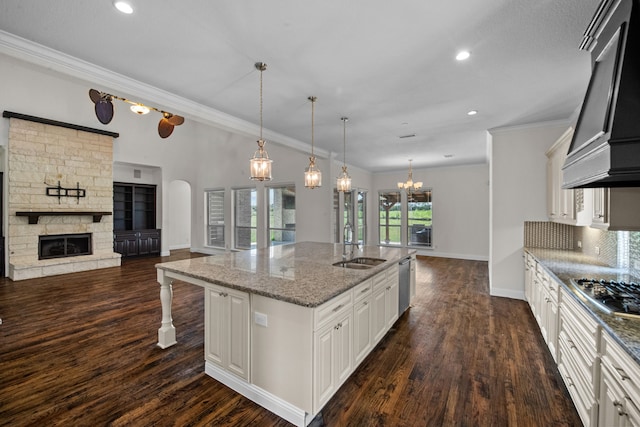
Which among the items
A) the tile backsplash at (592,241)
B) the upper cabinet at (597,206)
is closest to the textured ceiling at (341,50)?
the upper cabinet at (597,206)

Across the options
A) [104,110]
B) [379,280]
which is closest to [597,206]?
[379,280]

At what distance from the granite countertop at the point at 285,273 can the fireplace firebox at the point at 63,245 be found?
5.55 m

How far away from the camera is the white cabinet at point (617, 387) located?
1168mm

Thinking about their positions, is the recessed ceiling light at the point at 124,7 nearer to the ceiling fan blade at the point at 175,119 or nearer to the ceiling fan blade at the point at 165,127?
the ceiling fan blade at the point at 175,119

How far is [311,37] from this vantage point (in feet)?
6.84

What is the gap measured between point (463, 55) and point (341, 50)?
3.41 ft

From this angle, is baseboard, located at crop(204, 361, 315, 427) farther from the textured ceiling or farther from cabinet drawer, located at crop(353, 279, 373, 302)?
the textured ceiling

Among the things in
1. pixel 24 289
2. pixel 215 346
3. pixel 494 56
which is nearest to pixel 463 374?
pixel 215 346

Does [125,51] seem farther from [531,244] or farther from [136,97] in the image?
[531,244]

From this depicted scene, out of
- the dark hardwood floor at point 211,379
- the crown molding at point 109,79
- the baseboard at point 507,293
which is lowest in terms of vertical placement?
the dark hardwood floor at point 211,379

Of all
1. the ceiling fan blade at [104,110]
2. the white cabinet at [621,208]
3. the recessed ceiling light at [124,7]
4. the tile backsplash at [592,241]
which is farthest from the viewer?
the ceiling fan blade at [104,110]

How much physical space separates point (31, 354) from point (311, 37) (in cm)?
388

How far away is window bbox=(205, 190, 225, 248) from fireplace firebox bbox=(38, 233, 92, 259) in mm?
3187

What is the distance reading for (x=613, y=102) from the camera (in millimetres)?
1296
